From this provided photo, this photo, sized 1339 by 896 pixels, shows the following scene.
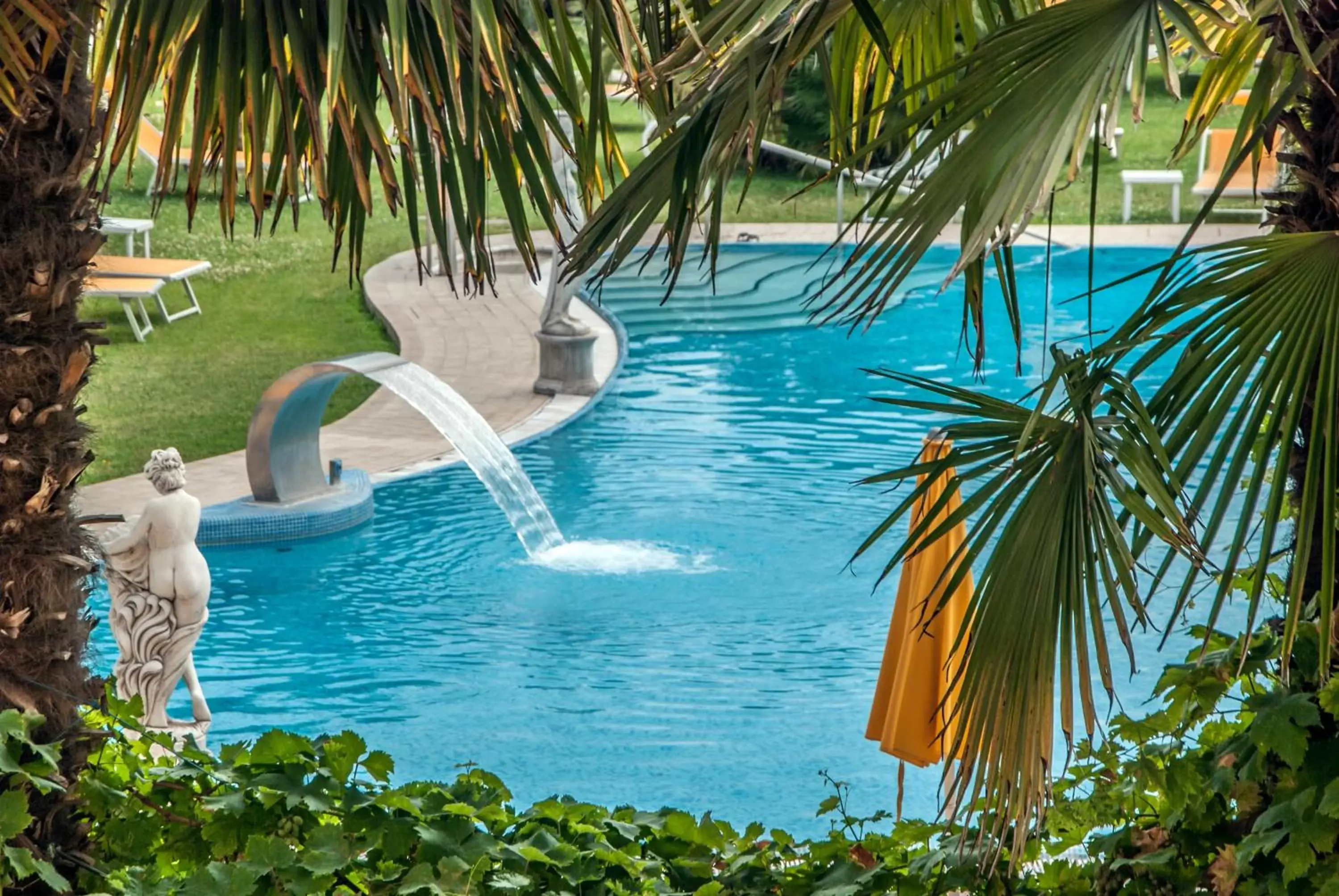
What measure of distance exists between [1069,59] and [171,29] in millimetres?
1730

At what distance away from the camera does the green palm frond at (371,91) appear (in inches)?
113

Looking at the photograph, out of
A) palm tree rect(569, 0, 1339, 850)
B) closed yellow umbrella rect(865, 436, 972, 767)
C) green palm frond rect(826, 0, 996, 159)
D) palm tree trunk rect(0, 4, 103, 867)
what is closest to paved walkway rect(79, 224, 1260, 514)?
closed yellow umbrella rect(865, 436, 972, 767)

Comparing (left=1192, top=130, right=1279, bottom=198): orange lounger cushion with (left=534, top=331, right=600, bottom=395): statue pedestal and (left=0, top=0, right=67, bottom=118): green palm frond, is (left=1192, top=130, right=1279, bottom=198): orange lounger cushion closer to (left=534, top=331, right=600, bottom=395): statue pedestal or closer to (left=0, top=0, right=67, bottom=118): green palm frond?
(left=534, top=331, right=600, bottom=395): statue pedestal

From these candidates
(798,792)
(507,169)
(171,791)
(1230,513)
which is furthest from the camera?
(1230,513)

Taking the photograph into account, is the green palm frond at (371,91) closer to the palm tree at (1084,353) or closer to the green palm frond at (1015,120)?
the palm tree at (1084,353)

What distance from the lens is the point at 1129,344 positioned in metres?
3.00

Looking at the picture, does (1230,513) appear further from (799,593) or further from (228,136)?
(228,136)

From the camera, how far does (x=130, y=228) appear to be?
734 inches

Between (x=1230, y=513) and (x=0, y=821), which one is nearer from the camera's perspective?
(x=0, y=821)

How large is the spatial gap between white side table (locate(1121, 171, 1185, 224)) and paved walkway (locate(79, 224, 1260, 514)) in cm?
63

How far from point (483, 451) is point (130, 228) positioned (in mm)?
9516

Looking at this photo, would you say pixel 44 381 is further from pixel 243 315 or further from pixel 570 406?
pixel 243 315

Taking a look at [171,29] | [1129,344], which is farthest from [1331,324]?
[171,29]

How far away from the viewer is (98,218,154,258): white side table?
18.6m
